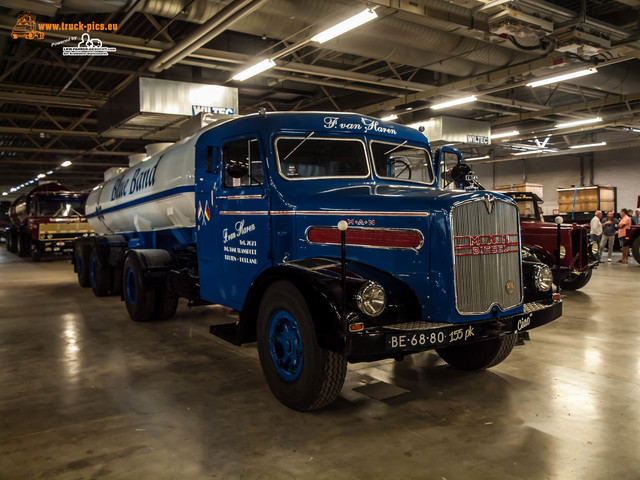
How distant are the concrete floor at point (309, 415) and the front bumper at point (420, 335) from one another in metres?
0.60

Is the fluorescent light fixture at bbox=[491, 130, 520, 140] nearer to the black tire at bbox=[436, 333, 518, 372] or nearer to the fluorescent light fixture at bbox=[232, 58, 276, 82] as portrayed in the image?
the fluorescent light fixture at bbox=[232, 58, 276, 82]

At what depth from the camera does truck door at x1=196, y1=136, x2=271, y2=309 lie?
5.01 meters

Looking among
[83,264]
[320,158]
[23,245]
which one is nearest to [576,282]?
[320,158]

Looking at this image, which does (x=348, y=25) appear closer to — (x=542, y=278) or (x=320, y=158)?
(x=320, y=158)

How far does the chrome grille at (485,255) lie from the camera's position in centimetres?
399

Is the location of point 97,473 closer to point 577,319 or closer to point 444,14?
point 577,319

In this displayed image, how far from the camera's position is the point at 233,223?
5461mm

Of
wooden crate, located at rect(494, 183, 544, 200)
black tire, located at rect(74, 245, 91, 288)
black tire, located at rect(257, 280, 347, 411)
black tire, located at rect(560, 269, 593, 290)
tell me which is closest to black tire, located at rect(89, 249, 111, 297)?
black tire, located at rect(74, 245, 91, 288)

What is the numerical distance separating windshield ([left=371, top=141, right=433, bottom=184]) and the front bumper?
1.81 metres

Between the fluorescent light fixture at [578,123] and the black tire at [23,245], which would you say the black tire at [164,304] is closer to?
the fluorescent light fixture at [578,123]

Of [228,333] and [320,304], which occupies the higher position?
[320,304]

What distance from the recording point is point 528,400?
174 inches

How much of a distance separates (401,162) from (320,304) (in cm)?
225

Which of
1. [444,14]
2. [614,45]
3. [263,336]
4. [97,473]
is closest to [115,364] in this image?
[263,336]
